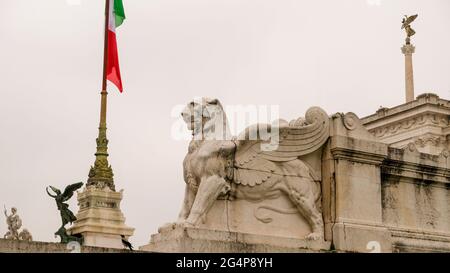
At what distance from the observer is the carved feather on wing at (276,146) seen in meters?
13.9

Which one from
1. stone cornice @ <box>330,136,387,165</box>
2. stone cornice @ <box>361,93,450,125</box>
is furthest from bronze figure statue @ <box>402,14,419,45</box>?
stone cornice @ <box>330,136,387,165</box>

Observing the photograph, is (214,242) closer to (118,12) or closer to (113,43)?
(113,43)

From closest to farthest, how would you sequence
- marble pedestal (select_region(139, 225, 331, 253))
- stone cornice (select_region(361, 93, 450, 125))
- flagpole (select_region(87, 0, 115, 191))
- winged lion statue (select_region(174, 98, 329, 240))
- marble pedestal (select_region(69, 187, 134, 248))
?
1. marble pedestal (select_region(139, 225, 331, 253))
2. winged lion statue (select_region(174, 98, 329, 240))
3. stone cornice (select_region(361, 93, 450, 125))
4. marble pedestal (select_region(69, 187, 134, 248))
5. flagpole (select_region(87, 0, 115, 191))

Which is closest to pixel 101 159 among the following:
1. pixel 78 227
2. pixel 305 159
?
pixel 78 227

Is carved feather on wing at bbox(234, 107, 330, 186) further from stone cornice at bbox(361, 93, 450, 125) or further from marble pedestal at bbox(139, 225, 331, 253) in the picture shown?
stone cornice at bbox(361, 93, 450, 125)

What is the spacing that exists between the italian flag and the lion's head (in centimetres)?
2418

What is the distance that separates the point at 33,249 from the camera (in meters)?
12.5

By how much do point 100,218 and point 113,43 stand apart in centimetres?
879

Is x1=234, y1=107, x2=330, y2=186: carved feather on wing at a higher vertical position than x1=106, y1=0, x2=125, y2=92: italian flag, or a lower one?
lower

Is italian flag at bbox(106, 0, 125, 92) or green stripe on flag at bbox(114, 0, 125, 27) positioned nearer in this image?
italian flag at bbox(106, 0, 125, 92)

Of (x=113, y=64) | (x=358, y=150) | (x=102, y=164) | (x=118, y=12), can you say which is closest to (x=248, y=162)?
(x=358, y=150)

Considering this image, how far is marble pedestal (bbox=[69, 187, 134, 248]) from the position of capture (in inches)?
1594

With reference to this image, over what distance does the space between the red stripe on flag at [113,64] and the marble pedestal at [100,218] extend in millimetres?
6766
